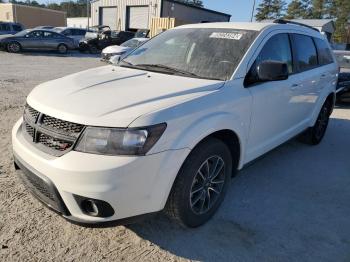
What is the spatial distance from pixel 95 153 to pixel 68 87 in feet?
3.10

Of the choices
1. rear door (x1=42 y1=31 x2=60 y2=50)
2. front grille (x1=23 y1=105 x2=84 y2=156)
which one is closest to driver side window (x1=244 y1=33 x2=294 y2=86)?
front grille (x1=23 y1=105 x2=84 y2=156)

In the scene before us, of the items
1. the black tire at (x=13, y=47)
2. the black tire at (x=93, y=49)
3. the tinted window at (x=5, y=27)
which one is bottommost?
the black tire at (x=93, y=49)

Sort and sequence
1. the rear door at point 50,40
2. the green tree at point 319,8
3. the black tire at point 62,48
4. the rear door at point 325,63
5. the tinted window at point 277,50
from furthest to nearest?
the green tree at point 319,8, the black tire at point 62,48, the rear door at point 50,40, the rear door at point 325,63, the tinted window at point 277,50

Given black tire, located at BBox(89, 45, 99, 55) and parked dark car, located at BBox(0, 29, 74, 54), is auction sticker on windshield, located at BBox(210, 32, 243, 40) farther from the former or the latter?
black tire, located at BBox(89, 45, 99, 55)

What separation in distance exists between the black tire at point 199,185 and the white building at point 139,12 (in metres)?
33.8

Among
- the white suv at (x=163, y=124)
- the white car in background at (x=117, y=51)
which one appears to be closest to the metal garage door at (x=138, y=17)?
the white car in background at (x=117, y=51)

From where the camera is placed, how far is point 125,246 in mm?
2928

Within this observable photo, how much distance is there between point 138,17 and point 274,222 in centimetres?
3729

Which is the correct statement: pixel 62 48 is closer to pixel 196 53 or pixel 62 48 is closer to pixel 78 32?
pixel 78 32

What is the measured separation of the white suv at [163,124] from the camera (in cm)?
246

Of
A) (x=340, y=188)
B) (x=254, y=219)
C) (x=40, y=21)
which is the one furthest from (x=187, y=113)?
(x=40, y=21)

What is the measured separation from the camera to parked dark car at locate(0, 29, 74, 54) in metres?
19.6

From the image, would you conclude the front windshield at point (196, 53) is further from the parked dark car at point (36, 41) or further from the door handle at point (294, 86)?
the parked dark car at point (36, 41)

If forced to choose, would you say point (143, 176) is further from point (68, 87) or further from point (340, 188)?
point (340, 188)
